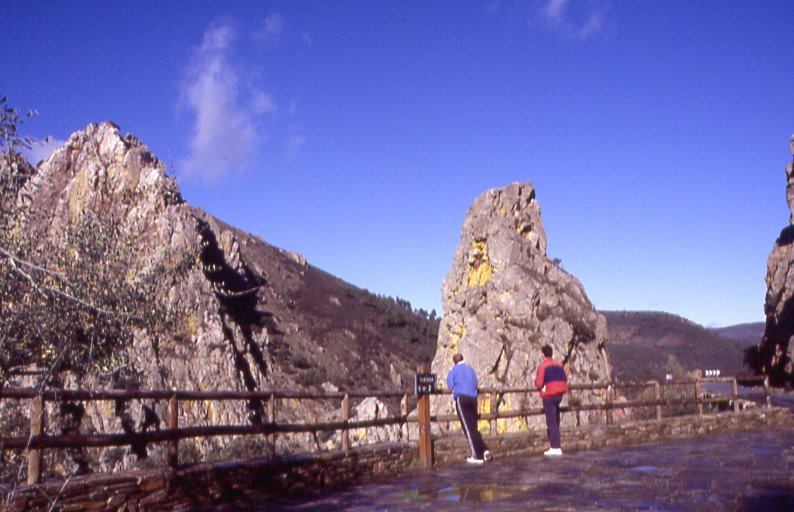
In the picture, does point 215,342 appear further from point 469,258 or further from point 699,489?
point 699,489

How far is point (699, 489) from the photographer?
923cm

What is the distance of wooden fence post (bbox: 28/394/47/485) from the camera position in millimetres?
6995

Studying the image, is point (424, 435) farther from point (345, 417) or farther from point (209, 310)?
point (209, 310)

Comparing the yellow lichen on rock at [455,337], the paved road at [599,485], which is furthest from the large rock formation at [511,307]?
the paved road at [599,485]

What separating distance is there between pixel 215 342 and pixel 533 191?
1714cm

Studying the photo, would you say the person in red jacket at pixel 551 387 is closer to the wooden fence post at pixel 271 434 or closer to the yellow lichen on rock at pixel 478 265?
the wooden fence post at pixel 271 434

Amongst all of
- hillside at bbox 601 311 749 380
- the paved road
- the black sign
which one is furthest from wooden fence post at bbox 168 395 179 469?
hillside at bbox 601 311 749 380

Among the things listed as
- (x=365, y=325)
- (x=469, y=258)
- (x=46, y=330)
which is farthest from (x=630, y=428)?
(x=365, y=325)

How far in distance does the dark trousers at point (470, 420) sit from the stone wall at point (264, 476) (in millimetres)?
467

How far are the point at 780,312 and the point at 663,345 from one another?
2392 inches

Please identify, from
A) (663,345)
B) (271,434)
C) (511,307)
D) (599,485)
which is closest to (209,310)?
(511,307)

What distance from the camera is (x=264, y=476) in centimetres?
980

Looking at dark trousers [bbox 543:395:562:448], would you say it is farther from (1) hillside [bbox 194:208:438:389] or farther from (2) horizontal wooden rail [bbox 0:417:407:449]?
(1) hillside [bbox 194:208:438:389]

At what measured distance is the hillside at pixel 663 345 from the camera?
270ft
